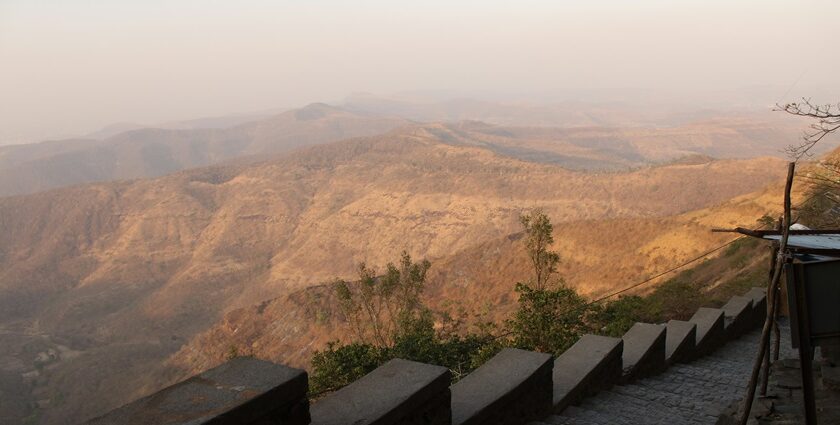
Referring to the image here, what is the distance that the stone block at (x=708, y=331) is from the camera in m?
8.31

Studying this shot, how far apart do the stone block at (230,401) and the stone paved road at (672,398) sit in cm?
250

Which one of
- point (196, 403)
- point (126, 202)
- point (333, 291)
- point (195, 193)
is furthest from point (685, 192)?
point (126, 202)

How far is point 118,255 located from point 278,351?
5042 cm

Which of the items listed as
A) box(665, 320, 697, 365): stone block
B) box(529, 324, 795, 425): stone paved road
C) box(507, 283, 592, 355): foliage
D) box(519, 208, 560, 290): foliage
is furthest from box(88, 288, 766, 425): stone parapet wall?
box(519, 208, 560, 290): foliage

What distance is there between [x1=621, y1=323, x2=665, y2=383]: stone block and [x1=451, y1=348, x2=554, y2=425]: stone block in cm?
194

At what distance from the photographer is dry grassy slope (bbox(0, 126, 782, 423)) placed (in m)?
45.3

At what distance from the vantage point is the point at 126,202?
8162cm

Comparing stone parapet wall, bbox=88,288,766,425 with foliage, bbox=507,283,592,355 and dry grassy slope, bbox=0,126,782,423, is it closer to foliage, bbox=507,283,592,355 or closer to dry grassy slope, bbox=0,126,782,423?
foliage, bbox=507,283,592,355

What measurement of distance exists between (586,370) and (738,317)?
5826mm

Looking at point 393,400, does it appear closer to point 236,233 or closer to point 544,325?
point 544,325

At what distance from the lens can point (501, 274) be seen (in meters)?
31.9

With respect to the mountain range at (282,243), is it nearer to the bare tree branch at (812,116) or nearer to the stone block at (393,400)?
the bare tree branch at (812,116)

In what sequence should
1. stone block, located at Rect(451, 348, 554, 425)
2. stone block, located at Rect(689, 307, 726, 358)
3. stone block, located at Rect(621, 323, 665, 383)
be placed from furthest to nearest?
stone block, located at Rect(689, 307, 726, 358)
stone block, located at Rect(621, 323, 665, 383)
stone block, located at Rect(451, 348, 554, 425)

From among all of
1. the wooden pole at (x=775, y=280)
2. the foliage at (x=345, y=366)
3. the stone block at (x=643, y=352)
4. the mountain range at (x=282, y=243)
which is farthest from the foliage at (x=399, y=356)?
the mountain range at (x=282, y=243)
